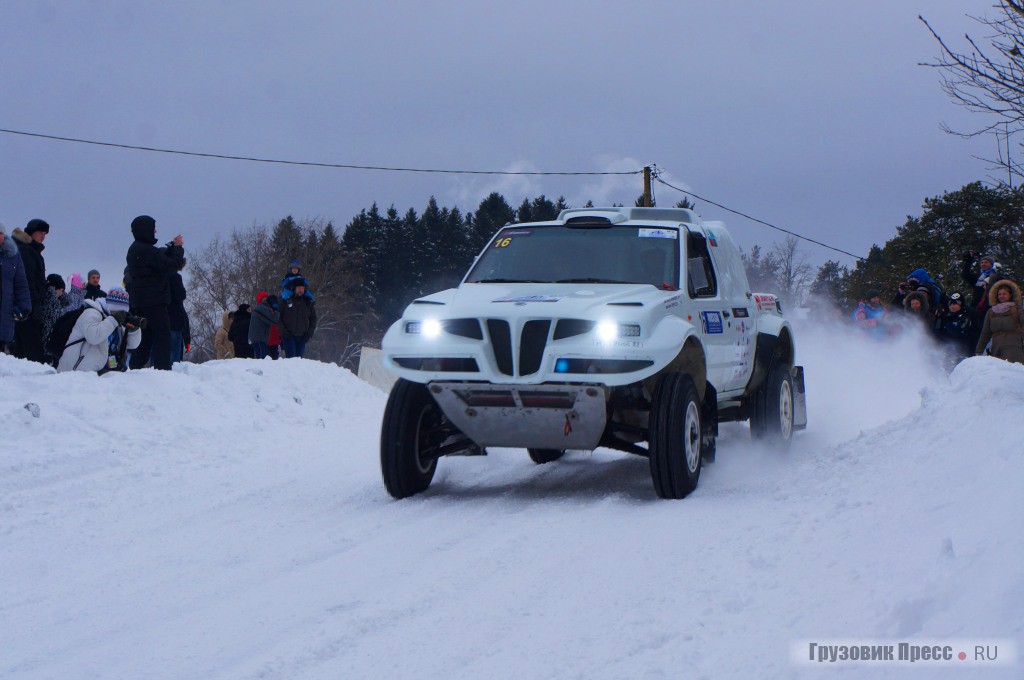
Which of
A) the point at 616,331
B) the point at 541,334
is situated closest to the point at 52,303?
the point at 541,334

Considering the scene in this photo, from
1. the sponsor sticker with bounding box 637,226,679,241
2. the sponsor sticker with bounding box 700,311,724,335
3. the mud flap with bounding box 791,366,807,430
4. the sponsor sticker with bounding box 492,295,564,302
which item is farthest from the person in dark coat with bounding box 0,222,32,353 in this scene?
the mud flap with bounding box 791,366,807,430

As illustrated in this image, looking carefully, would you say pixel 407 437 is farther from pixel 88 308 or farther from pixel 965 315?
pixel 965 315

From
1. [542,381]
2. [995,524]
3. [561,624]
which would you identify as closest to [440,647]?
[561,624]

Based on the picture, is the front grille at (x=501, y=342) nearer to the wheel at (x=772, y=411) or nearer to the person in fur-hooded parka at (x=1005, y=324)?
the wheel at (x=772, y=411)

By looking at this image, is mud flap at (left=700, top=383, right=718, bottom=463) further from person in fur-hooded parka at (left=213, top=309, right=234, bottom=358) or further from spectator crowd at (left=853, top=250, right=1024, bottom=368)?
person in fur-hooded parka at (left=213, top=309, right=234, bottom=358)

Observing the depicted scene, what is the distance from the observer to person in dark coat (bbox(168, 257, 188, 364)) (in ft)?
44.1

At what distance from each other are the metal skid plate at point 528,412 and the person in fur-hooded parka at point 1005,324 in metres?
9.68

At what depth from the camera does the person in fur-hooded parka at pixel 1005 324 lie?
14.1 meters

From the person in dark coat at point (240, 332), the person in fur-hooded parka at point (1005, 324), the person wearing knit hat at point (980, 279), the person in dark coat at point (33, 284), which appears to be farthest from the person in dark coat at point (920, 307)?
the person in dark coat at point (33, 284)

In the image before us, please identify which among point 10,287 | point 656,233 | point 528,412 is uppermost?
point 656,233

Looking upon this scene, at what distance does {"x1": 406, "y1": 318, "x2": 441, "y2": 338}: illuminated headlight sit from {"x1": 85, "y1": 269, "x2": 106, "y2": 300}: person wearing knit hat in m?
6.96

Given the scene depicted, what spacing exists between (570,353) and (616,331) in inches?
12.5

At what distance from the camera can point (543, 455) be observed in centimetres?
908

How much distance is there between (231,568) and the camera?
17.3ft
